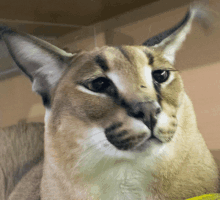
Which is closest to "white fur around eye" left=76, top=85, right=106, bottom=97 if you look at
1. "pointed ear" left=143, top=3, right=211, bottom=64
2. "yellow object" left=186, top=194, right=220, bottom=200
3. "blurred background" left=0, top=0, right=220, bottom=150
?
"blurred background" left=0, top=0, right=220, bottom=150

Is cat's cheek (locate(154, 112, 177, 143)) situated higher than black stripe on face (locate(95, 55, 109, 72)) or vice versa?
black stripe on face (locate(95, 55, 109, 72))

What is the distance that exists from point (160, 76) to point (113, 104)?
158mm

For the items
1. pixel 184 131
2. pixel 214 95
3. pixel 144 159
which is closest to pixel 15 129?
pixel 144 159

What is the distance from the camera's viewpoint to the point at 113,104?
0.59m

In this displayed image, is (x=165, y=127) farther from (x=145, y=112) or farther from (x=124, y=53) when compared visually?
(x=124, y=53)

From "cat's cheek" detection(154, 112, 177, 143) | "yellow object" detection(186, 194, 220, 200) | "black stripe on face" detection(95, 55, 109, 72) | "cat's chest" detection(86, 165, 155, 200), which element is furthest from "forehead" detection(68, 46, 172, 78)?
"yellow object" detection(186, 194, 220, 200)

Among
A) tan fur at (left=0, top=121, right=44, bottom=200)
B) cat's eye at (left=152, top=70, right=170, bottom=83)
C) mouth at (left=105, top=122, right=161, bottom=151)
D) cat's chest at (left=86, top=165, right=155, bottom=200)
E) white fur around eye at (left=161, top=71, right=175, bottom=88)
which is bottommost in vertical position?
cat's chest at (left=86, top=165, right=155, bottom=200)

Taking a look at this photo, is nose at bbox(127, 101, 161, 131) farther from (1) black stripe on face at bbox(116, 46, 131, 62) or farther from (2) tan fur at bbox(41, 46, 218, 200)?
(1) black stripe on face at bbox(116, 46, 131, 62)

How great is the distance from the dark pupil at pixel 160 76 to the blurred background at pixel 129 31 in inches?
2.7

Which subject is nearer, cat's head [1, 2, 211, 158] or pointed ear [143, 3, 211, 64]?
cat's head [1, 2, 211, 158]

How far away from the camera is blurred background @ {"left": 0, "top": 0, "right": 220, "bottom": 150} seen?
664 millimetres

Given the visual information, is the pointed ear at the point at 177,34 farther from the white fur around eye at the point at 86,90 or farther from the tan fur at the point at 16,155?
the tan fur at the point at 16,155

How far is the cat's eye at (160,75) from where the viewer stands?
651 mm

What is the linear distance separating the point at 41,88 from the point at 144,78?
25 cm
